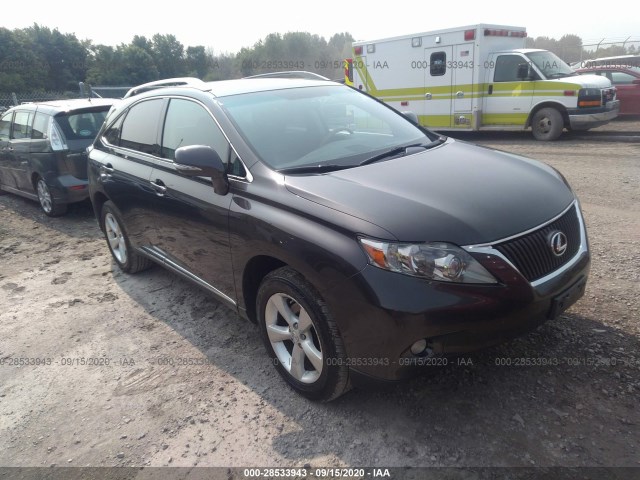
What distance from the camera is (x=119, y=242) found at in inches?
197

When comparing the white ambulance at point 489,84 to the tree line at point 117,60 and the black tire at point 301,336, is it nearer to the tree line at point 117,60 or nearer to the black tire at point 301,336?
the black tire at point 301,336

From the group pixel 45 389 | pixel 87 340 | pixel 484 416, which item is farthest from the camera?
pixel 87 340

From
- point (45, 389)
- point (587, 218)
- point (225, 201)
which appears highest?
point (225, 201)

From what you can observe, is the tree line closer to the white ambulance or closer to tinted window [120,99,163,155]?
the white ambulance

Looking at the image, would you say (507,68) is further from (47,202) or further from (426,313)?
(426,313)

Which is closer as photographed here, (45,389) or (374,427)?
A: (374,427)

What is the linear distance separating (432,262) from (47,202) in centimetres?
699

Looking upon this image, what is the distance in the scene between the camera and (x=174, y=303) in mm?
4312

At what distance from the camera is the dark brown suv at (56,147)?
22.5ft

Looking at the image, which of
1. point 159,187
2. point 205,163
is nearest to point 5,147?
point 159,187

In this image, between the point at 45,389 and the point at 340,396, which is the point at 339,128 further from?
the point at 45,389

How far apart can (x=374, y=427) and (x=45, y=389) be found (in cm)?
230

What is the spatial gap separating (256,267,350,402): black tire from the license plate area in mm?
1115

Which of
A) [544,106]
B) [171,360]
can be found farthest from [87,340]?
[544,106]
